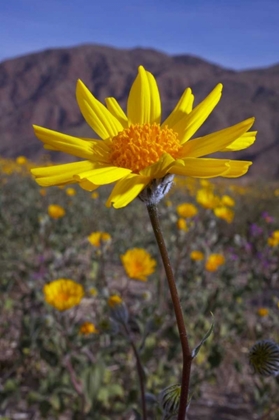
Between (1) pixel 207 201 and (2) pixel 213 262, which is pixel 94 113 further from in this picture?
(2) pixel 213 262

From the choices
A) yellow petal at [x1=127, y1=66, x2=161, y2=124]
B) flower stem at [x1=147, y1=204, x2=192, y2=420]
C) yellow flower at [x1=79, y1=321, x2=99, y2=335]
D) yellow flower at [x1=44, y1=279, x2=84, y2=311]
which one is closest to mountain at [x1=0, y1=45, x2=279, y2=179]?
yellow flower at [x1=79, y1=321, x2=99, y2=335]

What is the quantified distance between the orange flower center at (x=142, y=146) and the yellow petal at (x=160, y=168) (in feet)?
0.55

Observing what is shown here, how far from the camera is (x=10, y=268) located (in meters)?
3.93

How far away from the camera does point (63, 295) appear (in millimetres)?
2309

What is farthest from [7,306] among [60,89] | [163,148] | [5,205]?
[60,89]

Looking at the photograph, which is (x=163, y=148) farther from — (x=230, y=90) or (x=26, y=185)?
(x=230, y=90)

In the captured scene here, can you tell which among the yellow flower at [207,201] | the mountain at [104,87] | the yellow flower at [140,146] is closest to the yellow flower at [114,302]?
the yellow flower at [140,146]

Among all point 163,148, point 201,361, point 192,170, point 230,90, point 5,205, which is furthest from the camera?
point 230,90

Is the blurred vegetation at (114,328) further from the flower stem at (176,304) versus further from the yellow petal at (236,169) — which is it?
the yellow petal at (236,169)

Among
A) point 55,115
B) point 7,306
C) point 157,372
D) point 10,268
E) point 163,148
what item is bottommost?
point 55,115

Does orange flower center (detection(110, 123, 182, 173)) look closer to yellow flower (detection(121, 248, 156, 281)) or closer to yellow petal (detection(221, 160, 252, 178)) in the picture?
yellow petal (detection(221, 160, 252, 178))

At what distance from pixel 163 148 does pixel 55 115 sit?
7204 cm

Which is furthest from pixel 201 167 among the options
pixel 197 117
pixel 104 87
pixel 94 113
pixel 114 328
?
pixel 104 87

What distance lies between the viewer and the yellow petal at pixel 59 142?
117 cm
